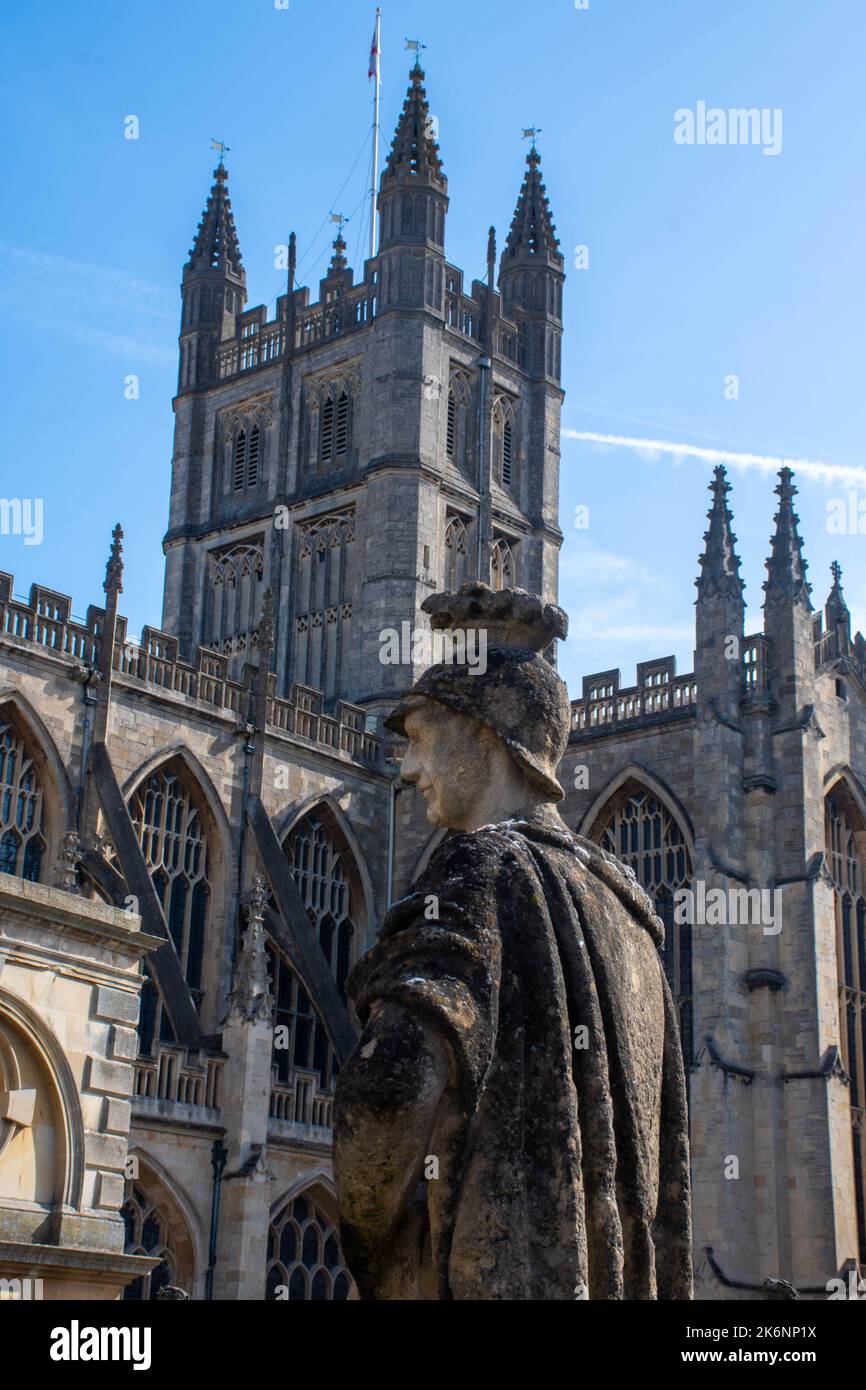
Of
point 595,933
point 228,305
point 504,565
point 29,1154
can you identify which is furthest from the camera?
point 228,305

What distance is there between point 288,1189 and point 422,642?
12921 millimetres

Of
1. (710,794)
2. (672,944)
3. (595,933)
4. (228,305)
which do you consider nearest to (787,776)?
(710,794)

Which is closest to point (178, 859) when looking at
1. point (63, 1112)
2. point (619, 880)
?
point (63, 1112)

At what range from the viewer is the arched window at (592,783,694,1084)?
26141mm

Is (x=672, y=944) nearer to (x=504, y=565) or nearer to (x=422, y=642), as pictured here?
(x=422, y=642)

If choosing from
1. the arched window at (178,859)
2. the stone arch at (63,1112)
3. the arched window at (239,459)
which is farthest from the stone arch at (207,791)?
the stone arch at (63,1112)

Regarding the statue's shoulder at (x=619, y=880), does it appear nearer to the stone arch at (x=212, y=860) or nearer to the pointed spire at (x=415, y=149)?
the stone arch at (x=212, y=860)

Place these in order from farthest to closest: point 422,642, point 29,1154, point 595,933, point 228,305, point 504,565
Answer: point 228,305, point 504,565, point 422,642, point 29,1154, point 595,933

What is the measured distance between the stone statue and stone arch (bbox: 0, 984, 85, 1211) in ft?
19.5

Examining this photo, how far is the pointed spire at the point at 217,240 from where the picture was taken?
41.1 metres

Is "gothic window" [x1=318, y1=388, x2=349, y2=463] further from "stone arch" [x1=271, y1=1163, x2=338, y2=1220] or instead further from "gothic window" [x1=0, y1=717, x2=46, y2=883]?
"stone arch" [x1=271, y1=1163, x2=338, y2=1220]

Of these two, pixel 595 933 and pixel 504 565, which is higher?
pixel 504 565

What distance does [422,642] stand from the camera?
33469 millimetres

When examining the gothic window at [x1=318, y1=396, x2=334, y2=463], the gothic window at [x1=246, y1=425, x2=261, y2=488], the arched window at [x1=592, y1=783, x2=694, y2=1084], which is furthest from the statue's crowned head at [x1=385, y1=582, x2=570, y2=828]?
the gothic window at [x1=246, y1=425, x2=261, y2=488]
